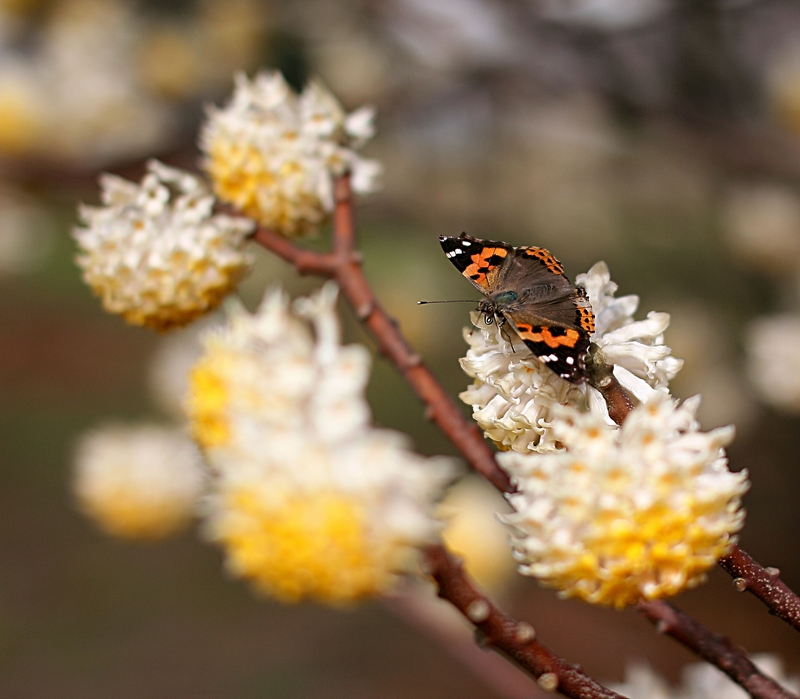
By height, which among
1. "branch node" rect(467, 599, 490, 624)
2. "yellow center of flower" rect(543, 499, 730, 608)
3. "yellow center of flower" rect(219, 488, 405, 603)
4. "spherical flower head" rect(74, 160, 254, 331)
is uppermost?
"spherical flower head" rect(74, 160, 254, 331)

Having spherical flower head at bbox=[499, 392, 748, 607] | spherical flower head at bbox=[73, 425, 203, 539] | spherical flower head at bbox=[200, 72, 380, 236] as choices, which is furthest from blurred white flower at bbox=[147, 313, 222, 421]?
spherical flower head at bbox=[499, 392, 748, 607]

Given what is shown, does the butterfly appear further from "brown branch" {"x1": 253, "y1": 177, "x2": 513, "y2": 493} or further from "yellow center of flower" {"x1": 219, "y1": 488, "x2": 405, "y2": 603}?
"yellow center of flower" {"x1": 219, "y1": 488, "x2": 405, "y2": 603}

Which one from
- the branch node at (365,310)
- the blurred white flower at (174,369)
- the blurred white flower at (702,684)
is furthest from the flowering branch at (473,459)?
the blurred white flower at (174,369)

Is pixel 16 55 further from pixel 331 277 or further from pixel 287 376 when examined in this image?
pixel 287 376

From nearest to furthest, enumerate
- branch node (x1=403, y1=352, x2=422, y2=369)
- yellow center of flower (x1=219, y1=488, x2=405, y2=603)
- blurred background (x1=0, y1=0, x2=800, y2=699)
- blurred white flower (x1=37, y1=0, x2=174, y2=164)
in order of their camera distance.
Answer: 1. yellow center of flower (x1=219, y1=488, x2=405, y2=603)
2. branch node (x1=403, y1=352, x2=422, y2=369)
3. blurred background (x1=0, y1=0, x2=800, y2=699)
4. blurred white flower (x1=37, y1=0, x2=174, y2=164)

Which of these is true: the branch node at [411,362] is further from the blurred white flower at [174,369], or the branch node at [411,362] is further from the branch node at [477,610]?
the blurred white flower at [174,369]

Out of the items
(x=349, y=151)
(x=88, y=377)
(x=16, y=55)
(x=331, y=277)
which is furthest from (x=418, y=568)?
(x=88, y=377)
